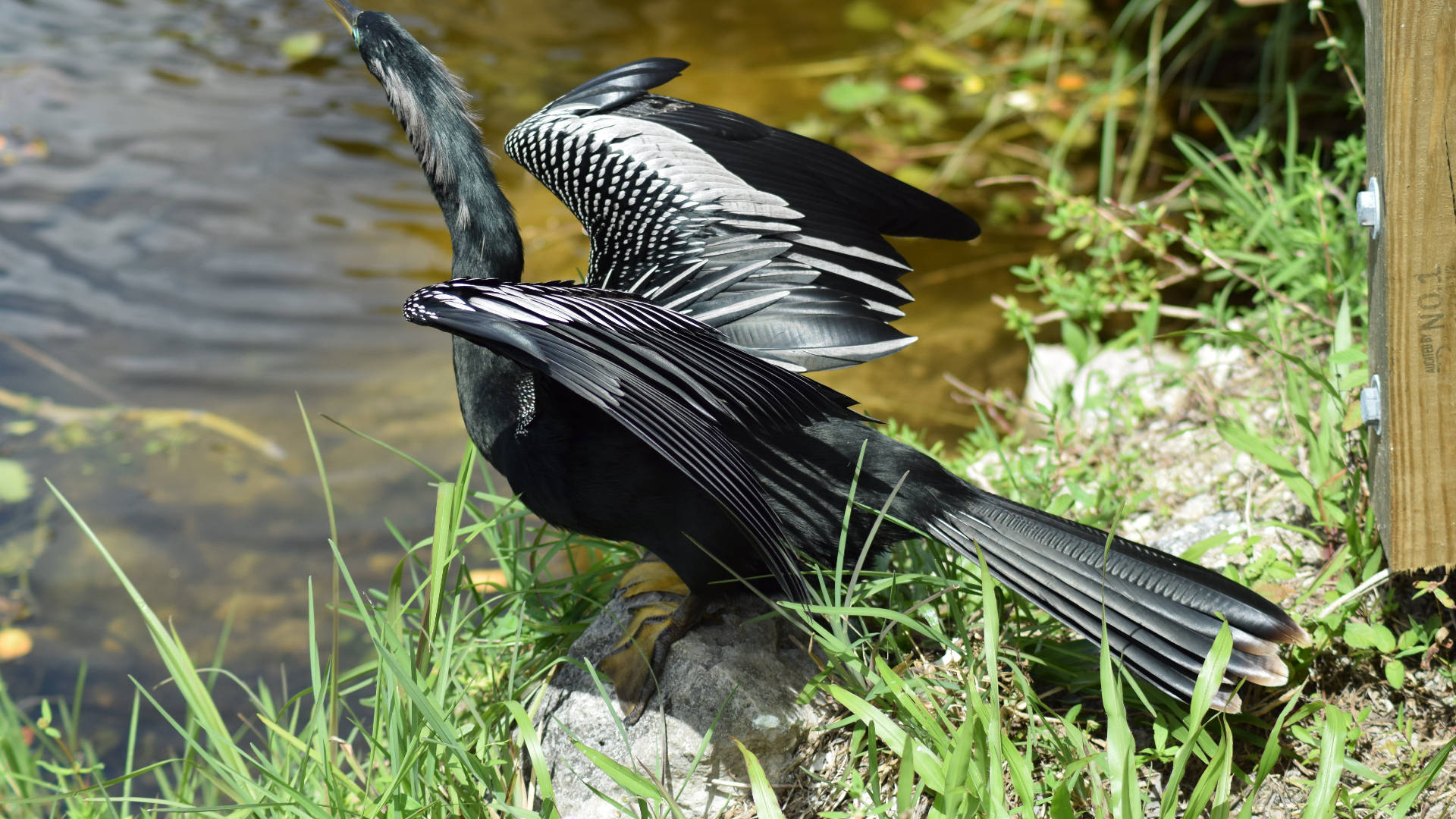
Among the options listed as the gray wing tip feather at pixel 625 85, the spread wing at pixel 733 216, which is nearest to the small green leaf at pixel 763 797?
the spread wing at pixel 733 216

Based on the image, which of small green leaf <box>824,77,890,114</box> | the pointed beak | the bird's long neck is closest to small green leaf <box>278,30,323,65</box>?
small green leaf <box>824,77,890,114</box>

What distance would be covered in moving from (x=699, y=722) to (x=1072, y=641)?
731 millimetres

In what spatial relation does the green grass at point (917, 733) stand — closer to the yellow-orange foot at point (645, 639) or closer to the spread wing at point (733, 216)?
the yellow-orange foot at point (645, 639)

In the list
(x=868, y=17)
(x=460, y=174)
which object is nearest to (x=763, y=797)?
(x=460, y=174)

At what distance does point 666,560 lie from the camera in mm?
2012

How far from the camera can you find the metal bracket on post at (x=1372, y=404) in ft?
6.07

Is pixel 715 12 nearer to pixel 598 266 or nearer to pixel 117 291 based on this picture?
pixel 117 291

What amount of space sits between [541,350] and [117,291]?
432 centimetres

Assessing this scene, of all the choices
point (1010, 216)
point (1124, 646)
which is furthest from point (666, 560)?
point (1010, 216)

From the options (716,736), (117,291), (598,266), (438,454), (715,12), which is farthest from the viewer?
(715,12)

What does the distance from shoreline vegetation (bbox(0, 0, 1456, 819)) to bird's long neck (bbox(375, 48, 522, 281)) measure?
0.42 metres

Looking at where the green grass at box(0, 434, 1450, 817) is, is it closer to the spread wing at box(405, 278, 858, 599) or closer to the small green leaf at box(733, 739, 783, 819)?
the small green leaf at box(733, 739, 783, 819)

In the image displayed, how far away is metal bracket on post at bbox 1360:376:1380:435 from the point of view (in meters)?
1.85

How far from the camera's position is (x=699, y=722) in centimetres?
197
